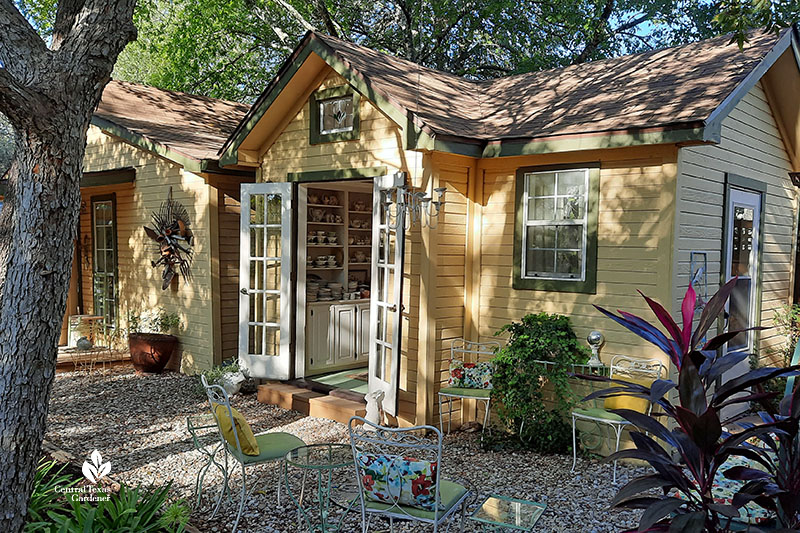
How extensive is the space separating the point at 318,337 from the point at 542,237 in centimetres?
348

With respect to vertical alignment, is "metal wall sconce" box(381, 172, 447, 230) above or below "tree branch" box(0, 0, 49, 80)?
below

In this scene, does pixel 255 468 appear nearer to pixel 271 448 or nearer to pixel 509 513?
pixel 271 448

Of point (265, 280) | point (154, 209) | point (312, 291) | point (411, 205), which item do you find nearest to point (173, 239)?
point (154, 209)

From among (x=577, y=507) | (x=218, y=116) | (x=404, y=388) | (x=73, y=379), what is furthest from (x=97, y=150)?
(x=577, y=507)

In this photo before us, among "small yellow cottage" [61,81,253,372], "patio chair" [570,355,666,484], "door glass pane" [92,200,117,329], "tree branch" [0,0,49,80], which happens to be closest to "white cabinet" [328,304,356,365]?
"small yellow cottage" [61,81,253,372]

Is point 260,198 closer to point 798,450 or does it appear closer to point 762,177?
point 762,177

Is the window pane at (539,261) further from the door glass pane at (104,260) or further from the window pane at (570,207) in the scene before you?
the door glass pane at (104,260)

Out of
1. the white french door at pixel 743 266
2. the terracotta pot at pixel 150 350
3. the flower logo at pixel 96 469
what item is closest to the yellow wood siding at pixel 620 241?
the white french door at pixel 743 266

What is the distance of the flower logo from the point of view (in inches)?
199

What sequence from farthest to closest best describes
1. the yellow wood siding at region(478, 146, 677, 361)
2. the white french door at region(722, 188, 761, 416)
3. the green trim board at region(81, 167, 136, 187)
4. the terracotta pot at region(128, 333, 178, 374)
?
1. the green trim board at region(81, 167, 136, 187)
2. the terracotta pot at region(128, 333, 178, 374)
3. the white french door at region(722, 188, 761, 416)
4. the yellow wood siding at region(478, 146, 677, 361)

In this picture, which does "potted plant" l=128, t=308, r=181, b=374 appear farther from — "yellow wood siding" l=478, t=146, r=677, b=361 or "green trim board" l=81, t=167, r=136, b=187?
"yellow wood siding" l=478, t=146, r=677, b=361

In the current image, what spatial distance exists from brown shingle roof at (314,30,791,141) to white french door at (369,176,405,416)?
3.65 ft

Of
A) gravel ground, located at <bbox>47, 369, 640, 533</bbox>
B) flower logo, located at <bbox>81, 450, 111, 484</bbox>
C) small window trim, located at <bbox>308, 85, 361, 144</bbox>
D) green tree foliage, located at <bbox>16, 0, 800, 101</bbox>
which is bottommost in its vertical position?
gravel ground, located at <bbox>47, 369, 640, 533</bbox>

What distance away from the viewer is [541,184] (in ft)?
22.2
